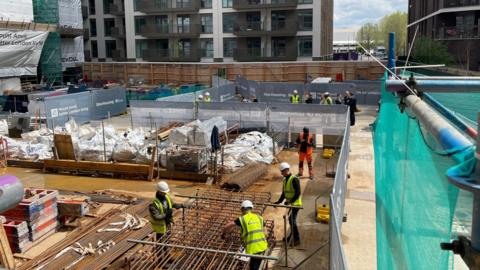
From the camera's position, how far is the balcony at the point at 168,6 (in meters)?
53.9

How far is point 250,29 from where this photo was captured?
2044 inches

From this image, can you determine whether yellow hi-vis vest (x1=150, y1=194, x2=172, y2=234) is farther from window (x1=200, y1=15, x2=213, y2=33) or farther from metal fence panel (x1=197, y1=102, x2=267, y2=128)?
window (x1=200, y1=15, x2=213, y2=33)

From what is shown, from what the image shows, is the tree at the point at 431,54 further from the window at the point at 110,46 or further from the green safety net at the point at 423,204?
the window at the point at 110,46

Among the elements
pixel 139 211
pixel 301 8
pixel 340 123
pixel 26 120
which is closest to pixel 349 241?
pixel 139 211

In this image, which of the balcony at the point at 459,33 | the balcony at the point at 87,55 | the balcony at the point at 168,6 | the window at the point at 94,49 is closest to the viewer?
the balcony at the point at 459,33

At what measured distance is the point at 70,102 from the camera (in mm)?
25016

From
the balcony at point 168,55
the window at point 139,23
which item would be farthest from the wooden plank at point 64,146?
the window at point 139,23

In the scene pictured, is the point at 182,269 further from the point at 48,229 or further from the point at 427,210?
the point at 427,210

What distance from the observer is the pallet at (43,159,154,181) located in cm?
1657

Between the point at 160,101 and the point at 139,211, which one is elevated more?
the point at 160,101

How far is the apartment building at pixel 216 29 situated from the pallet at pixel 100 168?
37.1m

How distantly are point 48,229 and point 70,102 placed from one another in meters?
14.8

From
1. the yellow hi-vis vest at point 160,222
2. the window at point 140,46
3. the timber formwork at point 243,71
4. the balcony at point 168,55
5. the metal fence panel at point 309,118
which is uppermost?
the window at point 140,46

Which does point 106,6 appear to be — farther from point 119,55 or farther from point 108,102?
point 108,102
